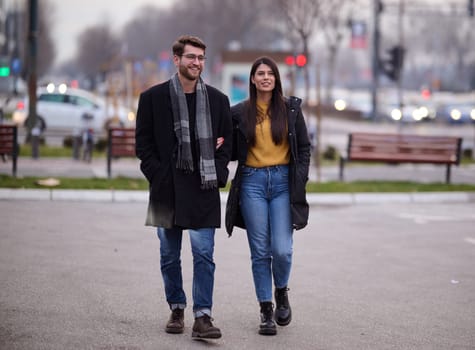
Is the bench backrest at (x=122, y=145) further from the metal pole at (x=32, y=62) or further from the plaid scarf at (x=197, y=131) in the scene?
the plaid scarf at (x=197, y=131)

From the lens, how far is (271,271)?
22.3 ft

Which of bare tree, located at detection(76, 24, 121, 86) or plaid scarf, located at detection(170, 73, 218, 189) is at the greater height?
bare tree, located at detection(76, 24, 121, 86)

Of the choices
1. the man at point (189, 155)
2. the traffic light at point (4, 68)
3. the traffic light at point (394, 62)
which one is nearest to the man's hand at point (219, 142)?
the man at point (189, 155)

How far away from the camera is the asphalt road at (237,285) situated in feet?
21.1

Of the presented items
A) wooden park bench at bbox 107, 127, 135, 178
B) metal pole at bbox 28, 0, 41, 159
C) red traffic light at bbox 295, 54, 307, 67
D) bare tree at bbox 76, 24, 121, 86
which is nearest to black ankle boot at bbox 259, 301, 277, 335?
wooden park bench at bbox 107, 127, 135, 178

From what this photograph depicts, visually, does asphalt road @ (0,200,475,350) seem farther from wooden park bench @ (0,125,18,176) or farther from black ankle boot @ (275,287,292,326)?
wooden park bench @ (0,125,18,176)

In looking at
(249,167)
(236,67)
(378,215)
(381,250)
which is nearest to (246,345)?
(249,167)

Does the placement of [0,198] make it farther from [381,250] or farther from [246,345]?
[246,345]

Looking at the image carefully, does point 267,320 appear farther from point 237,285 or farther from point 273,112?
point 237,285

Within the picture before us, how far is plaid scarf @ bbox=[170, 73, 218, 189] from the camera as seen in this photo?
20.4 feet

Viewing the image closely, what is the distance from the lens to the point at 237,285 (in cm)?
830

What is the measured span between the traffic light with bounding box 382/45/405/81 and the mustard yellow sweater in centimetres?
2400

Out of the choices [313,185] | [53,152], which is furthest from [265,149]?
[53,152]

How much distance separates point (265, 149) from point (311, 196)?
8.57 m
